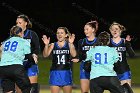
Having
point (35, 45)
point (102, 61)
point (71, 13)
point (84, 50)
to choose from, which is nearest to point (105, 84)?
point (102, 61)

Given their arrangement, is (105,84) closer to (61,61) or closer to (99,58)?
(99,58)

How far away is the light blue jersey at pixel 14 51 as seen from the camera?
28.2ft

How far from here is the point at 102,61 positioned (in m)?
8.23

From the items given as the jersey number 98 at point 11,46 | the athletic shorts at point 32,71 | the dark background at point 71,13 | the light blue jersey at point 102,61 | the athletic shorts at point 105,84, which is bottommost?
the athletic shorts at point 105,84

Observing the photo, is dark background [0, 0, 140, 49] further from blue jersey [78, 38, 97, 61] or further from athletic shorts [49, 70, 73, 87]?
athletic shorts [49, 70, 73, 87]

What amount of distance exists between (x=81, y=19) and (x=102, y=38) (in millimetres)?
25811

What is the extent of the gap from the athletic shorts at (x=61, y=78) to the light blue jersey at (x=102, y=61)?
1.21 meters

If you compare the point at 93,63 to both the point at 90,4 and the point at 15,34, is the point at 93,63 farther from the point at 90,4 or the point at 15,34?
the point at 90,4

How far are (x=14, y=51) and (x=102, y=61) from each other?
1.67 m

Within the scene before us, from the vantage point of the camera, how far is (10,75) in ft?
27.9

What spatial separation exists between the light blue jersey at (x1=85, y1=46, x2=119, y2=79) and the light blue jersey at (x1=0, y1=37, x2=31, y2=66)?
4.33 feet

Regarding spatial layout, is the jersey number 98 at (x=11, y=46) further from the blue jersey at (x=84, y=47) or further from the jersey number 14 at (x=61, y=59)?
the blue jersey at (x=84, y=47)

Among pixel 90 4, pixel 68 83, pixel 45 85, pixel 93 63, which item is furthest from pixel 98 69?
pixel 90 4

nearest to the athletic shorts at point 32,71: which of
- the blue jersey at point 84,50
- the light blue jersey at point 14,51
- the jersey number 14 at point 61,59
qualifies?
the jersey number 14 at point 61,59
